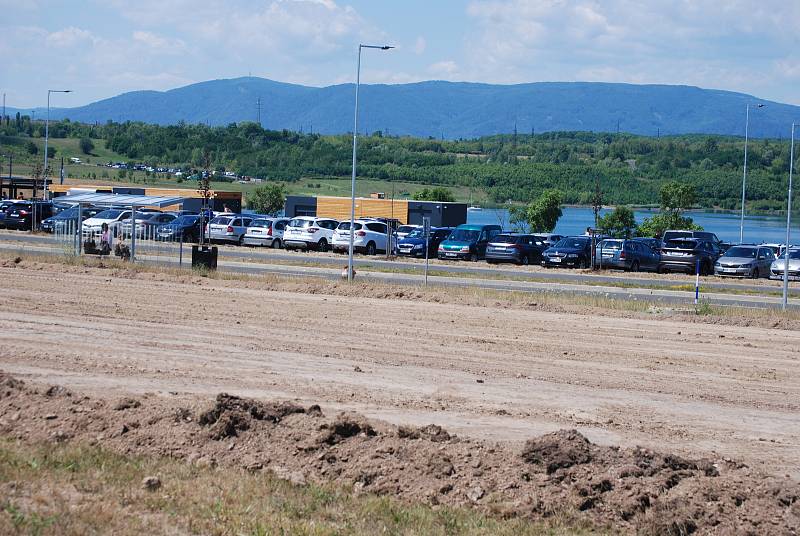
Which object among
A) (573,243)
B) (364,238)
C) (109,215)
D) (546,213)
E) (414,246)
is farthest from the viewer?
(546,213)

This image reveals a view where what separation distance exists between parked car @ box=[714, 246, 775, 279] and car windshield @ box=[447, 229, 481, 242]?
11.8m

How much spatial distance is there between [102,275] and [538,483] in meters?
24.8

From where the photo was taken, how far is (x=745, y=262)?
1815 inches

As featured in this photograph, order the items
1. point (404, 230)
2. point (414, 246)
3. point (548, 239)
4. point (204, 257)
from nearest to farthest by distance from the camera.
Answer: point (204, 257) < point (414, 246) < point (548, 239) < point (404, 230)

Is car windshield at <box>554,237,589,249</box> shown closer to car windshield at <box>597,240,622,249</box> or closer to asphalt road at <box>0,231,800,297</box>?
car windshield at <box>597,240,622,249</box>

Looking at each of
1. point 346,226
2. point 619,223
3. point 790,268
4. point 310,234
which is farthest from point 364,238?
point 619,223

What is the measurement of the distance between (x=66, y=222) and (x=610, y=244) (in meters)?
24.3

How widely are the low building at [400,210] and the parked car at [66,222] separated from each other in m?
19.8

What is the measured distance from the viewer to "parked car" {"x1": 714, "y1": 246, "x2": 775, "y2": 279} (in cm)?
4594

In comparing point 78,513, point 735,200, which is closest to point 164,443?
point 78,513

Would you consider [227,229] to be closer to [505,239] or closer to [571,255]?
[505,239]

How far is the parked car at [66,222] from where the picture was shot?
39500 millimetres

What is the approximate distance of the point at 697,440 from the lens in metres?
12.8

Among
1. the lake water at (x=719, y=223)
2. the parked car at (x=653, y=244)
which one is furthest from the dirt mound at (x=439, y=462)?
the lake water at (x=719, y=223)
